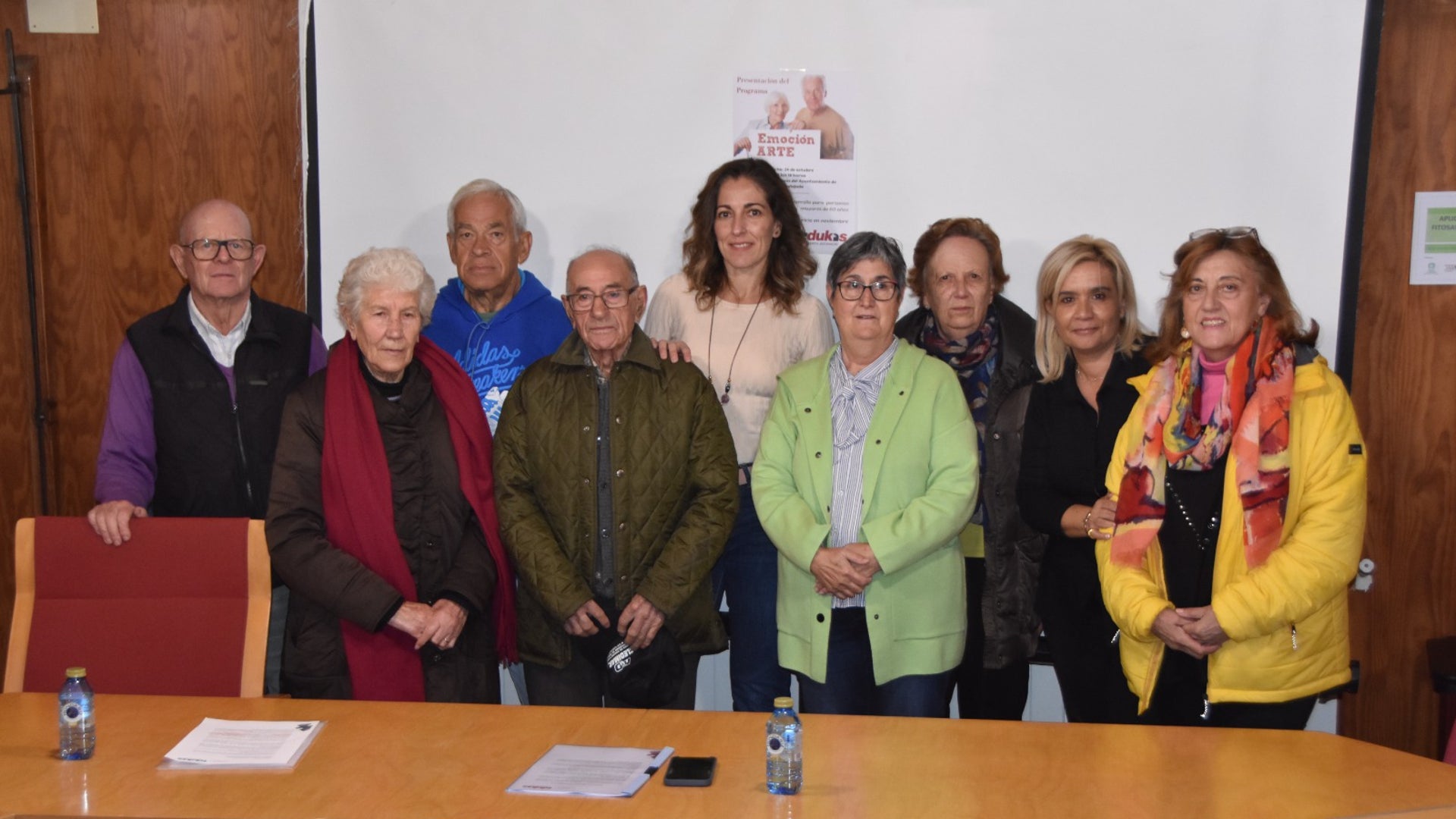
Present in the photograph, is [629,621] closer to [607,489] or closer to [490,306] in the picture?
[607,489]

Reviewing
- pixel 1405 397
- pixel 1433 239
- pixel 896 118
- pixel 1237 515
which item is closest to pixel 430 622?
pixel 1237 515

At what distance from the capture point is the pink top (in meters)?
2.69

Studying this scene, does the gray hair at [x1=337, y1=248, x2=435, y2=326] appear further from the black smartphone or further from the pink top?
the pink top

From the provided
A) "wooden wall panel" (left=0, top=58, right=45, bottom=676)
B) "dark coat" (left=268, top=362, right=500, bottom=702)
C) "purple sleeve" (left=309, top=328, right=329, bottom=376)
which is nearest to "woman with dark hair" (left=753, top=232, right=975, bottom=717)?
"dark coat" (left=268, top=362, right=500, bottom=702)

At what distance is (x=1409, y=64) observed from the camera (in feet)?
12.1

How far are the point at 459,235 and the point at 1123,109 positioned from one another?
1.97 metres

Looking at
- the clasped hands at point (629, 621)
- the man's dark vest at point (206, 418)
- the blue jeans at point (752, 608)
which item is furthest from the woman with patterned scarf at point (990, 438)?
the man's dark vest at point (206, 418)

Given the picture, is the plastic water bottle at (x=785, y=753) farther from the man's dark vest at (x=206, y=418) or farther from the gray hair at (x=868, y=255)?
the man's dark vest at (x=206, y=418)

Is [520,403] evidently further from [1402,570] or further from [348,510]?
[1402,570]

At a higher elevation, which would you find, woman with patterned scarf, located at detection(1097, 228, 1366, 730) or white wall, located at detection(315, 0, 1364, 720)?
white wall, located at detection(315, 0, 1364, 720)

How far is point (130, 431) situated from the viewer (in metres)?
3.12

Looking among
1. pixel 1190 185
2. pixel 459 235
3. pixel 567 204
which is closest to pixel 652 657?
pixel 459 235

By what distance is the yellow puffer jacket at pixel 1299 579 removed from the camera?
8.24ft

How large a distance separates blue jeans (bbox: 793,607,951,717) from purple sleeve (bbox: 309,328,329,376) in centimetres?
154
